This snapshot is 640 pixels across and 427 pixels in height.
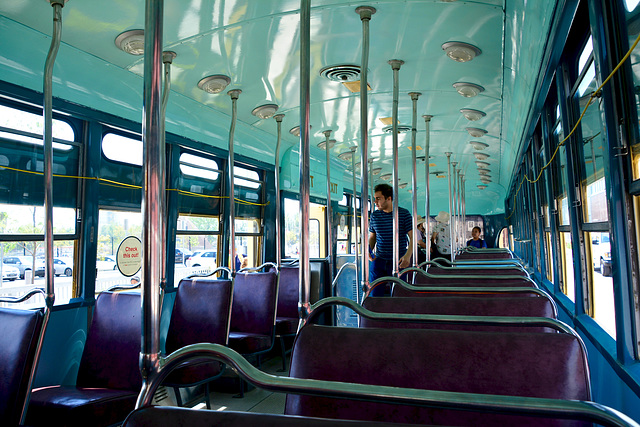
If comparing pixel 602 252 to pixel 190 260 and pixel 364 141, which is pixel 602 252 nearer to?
pixel 364 141

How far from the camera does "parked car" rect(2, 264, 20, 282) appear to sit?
2680 mm

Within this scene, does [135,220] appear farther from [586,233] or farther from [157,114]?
[586,233]

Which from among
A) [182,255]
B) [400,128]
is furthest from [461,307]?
[400,128]

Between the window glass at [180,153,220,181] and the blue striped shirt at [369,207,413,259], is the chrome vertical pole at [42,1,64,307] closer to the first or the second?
the window glass at [180,153,220,181]

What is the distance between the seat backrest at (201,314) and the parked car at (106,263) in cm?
75

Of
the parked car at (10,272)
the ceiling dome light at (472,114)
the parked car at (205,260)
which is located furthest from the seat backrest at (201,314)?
the ceiling dome light at (472,114)

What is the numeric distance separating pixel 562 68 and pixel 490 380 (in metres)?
2.21

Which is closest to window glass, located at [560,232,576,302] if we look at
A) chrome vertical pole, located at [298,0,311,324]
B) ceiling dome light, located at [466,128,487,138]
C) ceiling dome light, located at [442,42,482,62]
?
ceiling dome light, located at [442,42,482,62]

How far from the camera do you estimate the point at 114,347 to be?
7.11 feet

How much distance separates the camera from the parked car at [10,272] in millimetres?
2680

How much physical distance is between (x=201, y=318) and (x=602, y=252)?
7.45 ft

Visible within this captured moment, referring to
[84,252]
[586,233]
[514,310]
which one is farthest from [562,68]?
[84,252]

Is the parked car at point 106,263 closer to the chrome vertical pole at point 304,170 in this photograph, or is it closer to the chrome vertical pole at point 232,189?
the chrome vertical pole at point 232,189

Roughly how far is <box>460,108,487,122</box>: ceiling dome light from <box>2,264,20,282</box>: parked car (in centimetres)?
411
